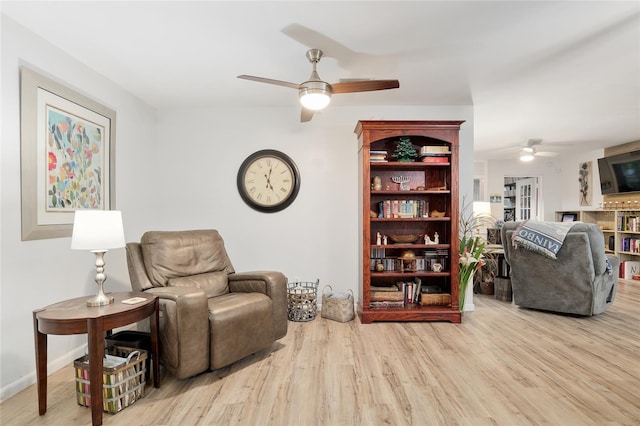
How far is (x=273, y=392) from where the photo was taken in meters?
2.25

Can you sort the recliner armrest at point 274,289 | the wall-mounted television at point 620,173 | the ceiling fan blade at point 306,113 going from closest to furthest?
1. the recliner armrest at point 274,289
2. the ceiling fan blade at point 306,113
3. the wall-mounted television at point 620,173

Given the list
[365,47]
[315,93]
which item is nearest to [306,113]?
[315,93]

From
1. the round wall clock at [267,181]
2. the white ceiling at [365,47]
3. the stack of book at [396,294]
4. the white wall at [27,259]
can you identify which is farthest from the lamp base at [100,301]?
the stack of book at [396,294]

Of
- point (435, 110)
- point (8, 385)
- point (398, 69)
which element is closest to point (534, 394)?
point (398, 69)

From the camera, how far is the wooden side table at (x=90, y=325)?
185 centimetres

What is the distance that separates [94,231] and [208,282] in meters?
1.12

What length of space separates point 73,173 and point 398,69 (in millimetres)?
2767

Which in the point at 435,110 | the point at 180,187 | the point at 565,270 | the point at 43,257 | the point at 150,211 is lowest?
the point at 565,270

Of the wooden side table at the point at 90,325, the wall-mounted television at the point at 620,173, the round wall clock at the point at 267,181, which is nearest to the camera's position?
the wooden side table at the point at 90,325

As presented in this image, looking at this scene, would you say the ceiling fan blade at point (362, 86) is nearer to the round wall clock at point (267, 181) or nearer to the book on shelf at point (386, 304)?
the round wall clock at point (267, 181)

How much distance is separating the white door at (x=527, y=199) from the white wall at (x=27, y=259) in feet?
27.8

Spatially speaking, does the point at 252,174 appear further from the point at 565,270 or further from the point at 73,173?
the point at 565,270

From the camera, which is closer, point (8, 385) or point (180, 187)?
point (8, 385)

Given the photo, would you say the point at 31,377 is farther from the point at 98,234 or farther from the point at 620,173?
the point at 620,173
